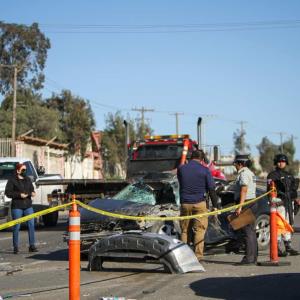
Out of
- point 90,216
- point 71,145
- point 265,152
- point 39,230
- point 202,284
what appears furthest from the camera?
point 265,152

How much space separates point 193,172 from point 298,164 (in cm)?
10709

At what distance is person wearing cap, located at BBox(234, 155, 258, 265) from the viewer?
10.2 meters

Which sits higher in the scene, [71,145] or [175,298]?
[71,145]

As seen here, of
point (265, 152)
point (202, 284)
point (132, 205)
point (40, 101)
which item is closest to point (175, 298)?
point (202, 284)

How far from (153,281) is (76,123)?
48.0 m

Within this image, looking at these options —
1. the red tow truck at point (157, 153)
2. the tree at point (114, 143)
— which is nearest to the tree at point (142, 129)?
the tree at point (114, 143)

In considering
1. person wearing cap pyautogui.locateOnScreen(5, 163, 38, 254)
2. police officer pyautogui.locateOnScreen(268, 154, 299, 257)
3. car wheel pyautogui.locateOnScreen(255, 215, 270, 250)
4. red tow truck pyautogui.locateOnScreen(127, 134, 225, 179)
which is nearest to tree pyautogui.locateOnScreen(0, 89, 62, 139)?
red tow truck pyautogui.locateOnScreen(127, 134, 225, 179)

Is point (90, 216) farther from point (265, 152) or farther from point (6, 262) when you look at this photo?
point (265, 152)

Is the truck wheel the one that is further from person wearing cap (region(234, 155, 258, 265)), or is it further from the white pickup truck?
person wearing cap (region(234, 155, 258, 265))

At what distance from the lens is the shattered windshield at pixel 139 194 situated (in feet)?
40.8

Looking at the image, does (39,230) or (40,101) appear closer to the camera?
(39,230)

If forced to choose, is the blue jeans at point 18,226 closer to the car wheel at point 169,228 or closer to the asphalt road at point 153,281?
the asphalt road at point 153,281

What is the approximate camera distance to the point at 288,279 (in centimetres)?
862

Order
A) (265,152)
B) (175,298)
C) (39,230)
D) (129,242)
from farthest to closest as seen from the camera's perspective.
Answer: (265,152) < (39,230) < (129,242) < (175,298)
